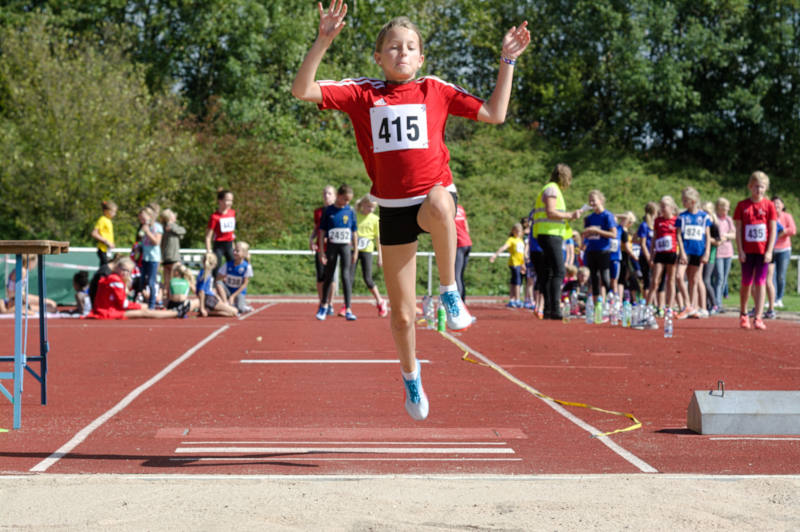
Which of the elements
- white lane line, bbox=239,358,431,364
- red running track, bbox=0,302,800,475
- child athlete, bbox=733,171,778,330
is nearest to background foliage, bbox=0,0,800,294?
child athlete, bbox=733,171,778,330

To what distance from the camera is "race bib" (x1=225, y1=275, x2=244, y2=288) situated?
59.2 feet

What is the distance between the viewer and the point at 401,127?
5387mm

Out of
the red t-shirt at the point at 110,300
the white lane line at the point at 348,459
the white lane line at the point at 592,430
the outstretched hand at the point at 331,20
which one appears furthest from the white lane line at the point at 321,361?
the red t-shirt at the point at 110,300

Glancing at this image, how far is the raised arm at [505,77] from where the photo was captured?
5.54 meters

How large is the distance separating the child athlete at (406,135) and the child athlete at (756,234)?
29.5ft

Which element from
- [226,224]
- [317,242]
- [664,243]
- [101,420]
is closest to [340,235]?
[317,242]

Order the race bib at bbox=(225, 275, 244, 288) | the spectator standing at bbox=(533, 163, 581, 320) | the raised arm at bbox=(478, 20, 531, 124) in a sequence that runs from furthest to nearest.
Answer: the race bib at bbox=(225, 275, 244, 288), the spectator standing at bbox=(533, 163, 581, 320), the raised arm at bbox=(478, 20, 531, 124)

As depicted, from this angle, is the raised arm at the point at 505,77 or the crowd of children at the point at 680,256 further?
the crowd of children at the point at 680,256

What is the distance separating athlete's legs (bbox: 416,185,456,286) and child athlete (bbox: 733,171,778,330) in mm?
9171

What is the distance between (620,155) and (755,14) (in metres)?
8.91

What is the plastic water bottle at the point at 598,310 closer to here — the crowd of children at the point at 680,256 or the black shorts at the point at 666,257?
the crowd of children at the point at 680,256

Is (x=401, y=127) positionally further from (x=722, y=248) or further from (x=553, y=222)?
(x=722, y=248)

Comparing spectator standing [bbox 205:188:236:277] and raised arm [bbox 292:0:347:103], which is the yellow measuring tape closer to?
raised arm [bbox 292:0:347:103]

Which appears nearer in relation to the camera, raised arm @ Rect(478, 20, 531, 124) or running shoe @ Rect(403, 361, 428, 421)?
raised arm @ Rect(478, 20, 531, 124)
